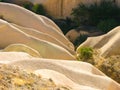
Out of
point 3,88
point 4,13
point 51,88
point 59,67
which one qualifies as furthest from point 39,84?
point 4,13

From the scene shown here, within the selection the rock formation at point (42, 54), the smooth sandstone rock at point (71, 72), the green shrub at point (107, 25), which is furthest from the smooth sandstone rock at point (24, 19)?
the smooth sandstone rock at point (71, 72)

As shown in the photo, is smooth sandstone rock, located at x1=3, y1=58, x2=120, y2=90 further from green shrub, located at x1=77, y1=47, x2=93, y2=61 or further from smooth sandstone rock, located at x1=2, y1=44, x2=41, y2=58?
green shrub, located at x1=77, y1=47, x2=93, y2=61

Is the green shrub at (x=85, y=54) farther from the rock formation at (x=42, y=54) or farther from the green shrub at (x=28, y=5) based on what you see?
the green shrub at (x=28, y=5)

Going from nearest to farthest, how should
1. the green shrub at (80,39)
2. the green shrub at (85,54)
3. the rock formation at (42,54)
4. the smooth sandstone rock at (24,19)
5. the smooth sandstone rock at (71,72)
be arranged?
the rock formation at (42,54) → the smooth sandstone rock at (71,72) → the green shrub at (85,54) → the smooth sandstone rock at (24,19) → the green shrub at (80,39)

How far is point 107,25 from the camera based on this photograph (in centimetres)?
2605

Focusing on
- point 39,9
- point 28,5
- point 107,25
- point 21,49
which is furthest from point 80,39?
point 21,49

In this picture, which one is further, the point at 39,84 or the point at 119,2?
the point at 119,2

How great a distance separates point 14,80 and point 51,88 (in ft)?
2.22

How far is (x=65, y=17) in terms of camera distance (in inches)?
1192

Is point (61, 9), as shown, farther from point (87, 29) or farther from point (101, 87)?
point (101, 87)

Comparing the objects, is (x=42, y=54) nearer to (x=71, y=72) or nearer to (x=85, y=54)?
(x=85, y=54)

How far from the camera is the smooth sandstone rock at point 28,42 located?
51.8 ft

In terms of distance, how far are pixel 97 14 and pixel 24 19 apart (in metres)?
9.29

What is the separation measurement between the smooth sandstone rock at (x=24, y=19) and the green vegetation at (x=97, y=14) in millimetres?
6717
